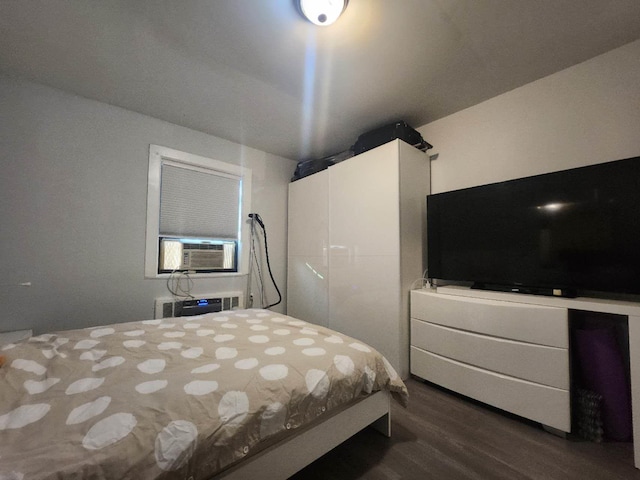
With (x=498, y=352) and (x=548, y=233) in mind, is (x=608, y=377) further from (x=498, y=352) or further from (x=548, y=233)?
(x=548, y=233)

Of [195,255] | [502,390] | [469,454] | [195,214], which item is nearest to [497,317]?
[502,390]

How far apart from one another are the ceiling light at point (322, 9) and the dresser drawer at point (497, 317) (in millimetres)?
1961

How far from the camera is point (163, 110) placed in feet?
7.64

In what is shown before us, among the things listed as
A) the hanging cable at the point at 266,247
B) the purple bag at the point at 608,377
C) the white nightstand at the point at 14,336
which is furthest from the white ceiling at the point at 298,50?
the white nightstand at the point at 14,336

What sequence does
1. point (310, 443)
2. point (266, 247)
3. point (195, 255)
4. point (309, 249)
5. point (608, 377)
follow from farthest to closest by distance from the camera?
1. point (266, 247)
2. point (309, 249)
3. point (195, 255)
4. point (608, 377)
5. point (310, 443)

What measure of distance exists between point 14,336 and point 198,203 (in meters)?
1.68

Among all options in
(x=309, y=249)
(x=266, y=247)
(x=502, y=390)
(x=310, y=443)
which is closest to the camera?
(x=310, y=443)

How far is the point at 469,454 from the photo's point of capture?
132 cm

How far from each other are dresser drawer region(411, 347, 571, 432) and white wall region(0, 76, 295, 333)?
2.57 meters

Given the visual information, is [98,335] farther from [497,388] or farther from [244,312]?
[497,388]

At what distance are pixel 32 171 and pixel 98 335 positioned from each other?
1515 millimetres

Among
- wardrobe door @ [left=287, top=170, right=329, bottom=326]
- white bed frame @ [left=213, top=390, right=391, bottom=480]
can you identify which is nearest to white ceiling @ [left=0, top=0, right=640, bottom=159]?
wardrobe door @ [left=287, top=170, right=329, bottom=326]

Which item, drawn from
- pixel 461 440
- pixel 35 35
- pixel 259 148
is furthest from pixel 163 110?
pixel 461 440

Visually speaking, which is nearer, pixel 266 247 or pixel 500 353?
pixel 500 353
